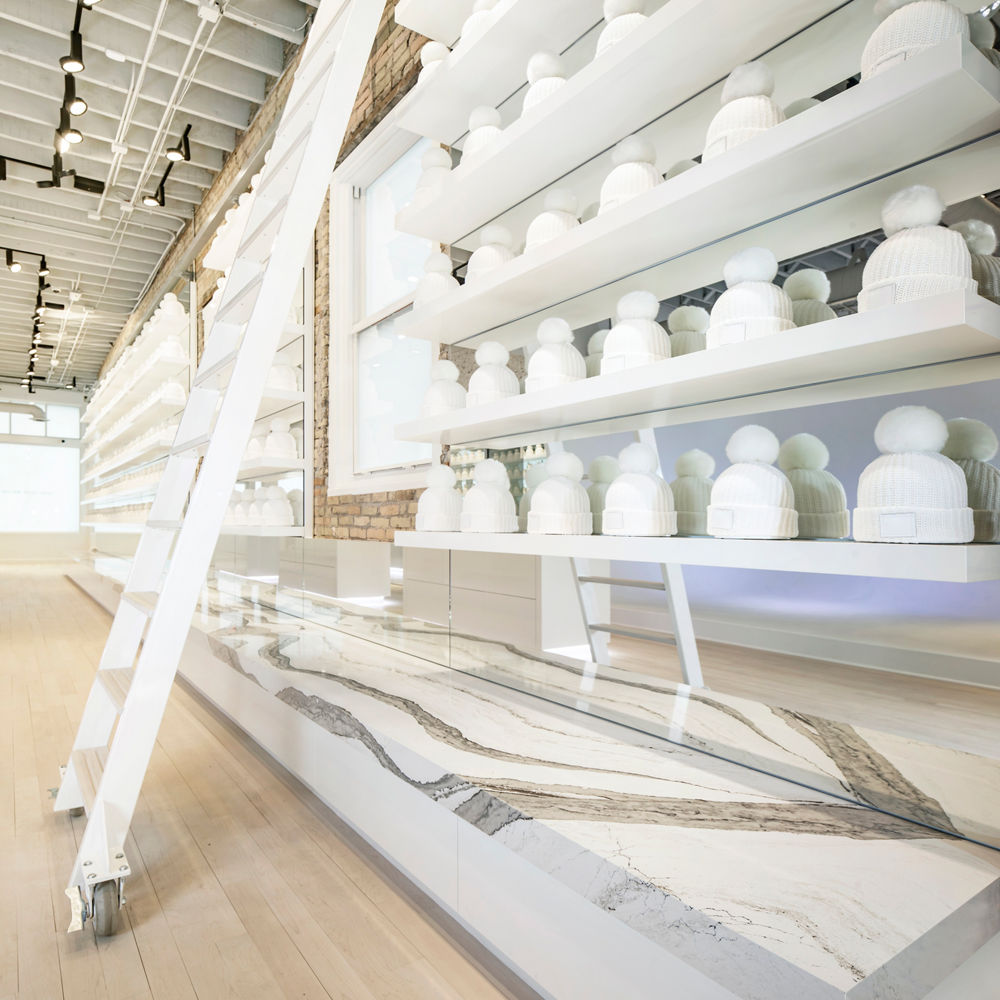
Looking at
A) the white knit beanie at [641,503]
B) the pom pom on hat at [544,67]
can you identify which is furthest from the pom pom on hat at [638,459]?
the pom pom on hat at [544,67]

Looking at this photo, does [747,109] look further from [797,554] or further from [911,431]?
[797,554]

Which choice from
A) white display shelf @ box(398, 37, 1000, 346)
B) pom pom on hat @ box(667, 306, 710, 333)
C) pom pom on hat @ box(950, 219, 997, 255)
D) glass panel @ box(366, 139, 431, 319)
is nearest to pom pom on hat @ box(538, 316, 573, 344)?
white display shelf @ box(398, 37, 1000, 346)

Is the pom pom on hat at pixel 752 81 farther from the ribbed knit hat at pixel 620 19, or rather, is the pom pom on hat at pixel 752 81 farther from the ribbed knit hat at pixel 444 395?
the ribbed knit hat at pixel 444 395

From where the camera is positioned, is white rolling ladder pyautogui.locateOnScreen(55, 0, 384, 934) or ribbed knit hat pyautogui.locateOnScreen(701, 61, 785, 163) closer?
ribbed knit hat pyautogui.locateOnScreen(701, 61, 785, 163)

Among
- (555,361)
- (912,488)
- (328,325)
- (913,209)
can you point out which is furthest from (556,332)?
(328,325)

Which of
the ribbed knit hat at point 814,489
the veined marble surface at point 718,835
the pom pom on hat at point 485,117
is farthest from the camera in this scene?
the pom pom on hat at point 485,117

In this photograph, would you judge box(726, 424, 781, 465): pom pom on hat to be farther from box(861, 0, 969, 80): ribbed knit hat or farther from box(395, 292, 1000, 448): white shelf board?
box(861, 0, 969, 80): ribbed knit hat

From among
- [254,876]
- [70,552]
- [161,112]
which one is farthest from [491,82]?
[70,552]

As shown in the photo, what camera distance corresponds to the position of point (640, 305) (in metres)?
1.58

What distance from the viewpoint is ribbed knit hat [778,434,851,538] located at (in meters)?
1.27

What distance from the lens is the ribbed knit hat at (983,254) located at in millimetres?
1089

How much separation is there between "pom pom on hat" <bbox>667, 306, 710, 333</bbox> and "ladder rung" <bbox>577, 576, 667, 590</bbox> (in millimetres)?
566

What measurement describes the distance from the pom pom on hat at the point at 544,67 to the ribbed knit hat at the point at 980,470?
4.41 ft

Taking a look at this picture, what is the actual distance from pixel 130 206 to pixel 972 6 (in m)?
7.56
